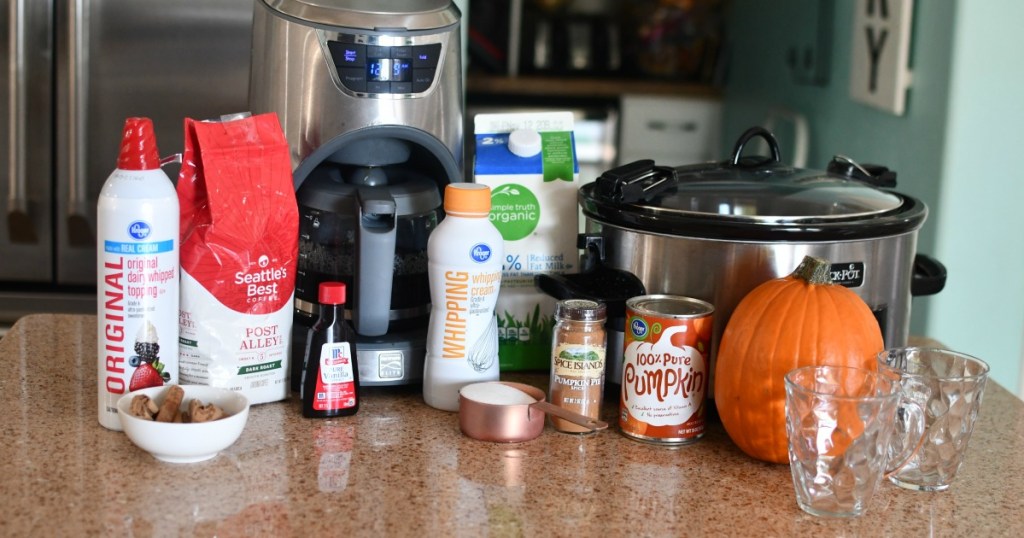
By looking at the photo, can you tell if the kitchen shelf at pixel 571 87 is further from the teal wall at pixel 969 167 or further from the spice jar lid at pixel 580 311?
the spice jar lid at pixel 580 311

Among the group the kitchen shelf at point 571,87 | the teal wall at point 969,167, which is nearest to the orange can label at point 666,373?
the teal wall at point 969,167

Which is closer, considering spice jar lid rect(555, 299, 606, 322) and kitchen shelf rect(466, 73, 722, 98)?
spice jar lid rect(555, 299, 606, 322)

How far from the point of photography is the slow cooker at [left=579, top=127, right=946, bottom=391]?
1129 mm

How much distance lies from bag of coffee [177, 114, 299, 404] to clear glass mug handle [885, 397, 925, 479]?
1.97 feet

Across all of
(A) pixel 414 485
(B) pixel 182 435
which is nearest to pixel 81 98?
(B) pixel 182 435

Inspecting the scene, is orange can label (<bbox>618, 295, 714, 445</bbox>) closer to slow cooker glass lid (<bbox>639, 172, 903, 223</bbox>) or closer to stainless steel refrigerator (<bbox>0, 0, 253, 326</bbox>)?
slow cooker glass lid (<bbox>639, 172, 903, 223</bbox>)

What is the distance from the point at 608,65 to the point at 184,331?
283 centimetres

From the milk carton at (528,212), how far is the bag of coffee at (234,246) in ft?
0.85

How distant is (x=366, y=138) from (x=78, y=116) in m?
0.99

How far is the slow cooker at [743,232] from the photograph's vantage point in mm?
1129

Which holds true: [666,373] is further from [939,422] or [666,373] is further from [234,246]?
[234,246]

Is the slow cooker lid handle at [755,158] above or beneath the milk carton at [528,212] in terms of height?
above

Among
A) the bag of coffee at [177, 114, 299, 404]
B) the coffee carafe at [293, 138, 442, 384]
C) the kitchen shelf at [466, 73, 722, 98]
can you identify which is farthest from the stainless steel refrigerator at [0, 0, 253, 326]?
the kitchen shelf at [466, 73, 722, 98]

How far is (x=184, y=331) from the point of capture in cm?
109
